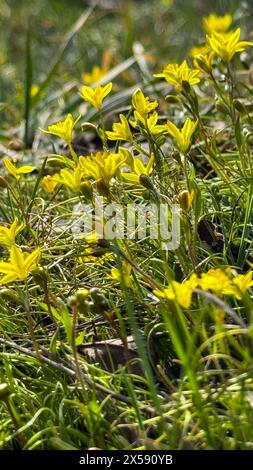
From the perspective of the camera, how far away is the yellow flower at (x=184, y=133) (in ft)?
5.54

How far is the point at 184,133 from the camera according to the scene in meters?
1.70

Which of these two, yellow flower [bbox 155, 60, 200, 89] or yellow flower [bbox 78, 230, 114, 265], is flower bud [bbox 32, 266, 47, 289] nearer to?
yellow flower [bbox 78, 230, 114, 265]

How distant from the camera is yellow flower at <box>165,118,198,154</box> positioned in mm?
1688

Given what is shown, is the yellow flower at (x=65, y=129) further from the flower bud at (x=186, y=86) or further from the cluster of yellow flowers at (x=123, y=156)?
the flower bud at (x=186, y=86)

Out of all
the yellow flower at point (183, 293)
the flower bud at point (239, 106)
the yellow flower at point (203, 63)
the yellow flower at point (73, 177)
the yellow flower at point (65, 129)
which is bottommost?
the yellow flower at point (183, 293)

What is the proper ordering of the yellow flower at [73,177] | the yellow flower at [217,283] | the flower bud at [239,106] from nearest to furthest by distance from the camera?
the yellow flower at [217,283] < the yellow flower at [73,177] < the flower bud at [239,106]

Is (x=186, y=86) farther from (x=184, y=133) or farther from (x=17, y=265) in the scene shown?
(x=17, y=265)

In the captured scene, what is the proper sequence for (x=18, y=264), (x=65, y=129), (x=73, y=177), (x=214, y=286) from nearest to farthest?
1. (x=214, y=286)
2. (x=18, y=264)
3. (x=73, y=177)
4. (x=65, y=129)

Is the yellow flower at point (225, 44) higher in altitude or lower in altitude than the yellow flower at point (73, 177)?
higher

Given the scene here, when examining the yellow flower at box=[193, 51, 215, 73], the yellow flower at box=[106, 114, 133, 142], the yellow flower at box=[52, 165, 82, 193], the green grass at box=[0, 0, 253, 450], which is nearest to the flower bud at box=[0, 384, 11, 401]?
the green grass at box=[0, 0, 253, 450]

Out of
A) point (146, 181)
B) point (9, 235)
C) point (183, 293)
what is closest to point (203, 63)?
point (146, 181)

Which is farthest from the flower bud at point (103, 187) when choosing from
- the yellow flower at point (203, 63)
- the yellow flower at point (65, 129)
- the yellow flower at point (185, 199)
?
the yellow flower at point (203, 63)

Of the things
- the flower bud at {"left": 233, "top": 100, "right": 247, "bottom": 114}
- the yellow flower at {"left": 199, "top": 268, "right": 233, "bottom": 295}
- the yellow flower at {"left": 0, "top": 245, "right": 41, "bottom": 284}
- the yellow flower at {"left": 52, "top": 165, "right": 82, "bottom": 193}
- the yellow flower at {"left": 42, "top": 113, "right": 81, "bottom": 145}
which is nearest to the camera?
the yellow flower at {"left": 199, "top": 268, "right": 233, "bottom": 295}

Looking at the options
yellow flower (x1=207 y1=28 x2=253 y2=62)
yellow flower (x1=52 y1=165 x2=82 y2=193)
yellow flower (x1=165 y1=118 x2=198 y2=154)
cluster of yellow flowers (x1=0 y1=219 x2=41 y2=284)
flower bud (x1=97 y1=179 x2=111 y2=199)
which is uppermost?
yellow flower (x1=207 y1=28 x2=253 y2=62)
